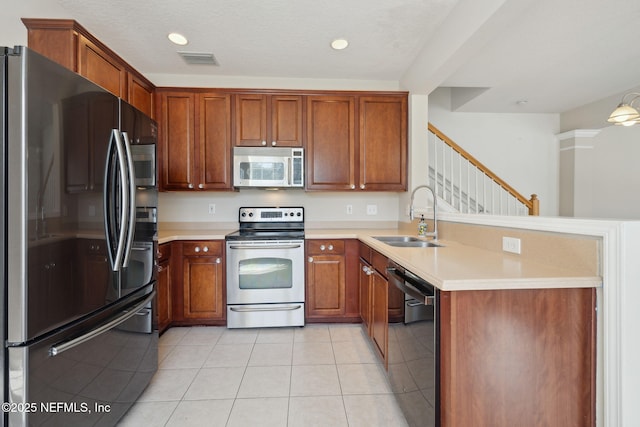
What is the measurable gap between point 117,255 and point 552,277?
6.05 ft

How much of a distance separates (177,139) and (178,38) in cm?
92

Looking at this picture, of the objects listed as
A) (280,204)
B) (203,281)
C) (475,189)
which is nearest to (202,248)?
(203,281)

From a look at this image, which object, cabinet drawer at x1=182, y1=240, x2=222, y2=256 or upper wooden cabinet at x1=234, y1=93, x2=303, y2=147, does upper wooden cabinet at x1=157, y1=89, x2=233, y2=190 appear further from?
cabinet drawer at x1=182, y1=240, x2=222, y2=256

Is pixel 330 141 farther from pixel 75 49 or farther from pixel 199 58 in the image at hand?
pixel 75 49

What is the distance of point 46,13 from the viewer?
79.4 inches

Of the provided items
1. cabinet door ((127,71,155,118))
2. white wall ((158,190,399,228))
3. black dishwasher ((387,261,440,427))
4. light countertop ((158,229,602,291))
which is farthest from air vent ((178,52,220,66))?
black dishwasher ((387,261,440,427))

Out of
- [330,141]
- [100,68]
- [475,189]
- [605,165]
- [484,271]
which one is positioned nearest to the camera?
[484,271]

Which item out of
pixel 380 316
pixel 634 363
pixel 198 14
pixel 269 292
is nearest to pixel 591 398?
pixel 634 363

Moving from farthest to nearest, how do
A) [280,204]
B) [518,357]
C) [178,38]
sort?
[280,204] → [178,38] → [518,357]

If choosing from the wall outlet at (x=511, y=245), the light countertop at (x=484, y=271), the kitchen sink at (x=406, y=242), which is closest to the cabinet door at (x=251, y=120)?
the kitchen sink at (x=406, y=242)

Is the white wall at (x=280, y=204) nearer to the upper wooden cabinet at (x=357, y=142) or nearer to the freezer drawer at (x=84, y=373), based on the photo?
the upper wooden cabinet at (x=357, y=142)

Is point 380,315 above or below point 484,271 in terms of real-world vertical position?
below

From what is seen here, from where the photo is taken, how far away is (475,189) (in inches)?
148

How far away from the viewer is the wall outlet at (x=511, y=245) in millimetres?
1532
